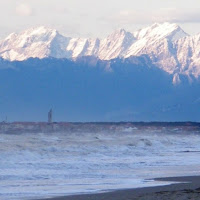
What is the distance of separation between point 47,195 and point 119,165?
1401cm

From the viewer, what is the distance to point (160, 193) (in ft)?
75.8

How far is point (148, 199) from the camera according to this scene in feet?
71.4

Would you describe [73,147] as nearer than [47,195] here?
No

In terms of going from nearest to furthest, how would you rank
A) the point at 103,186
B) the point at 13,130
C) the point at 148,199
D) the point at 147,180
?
the point at 148,199 < the point at 103,186 < the point at 147,180 < the point at 13,130

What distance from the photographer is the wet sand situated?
22.0 metres

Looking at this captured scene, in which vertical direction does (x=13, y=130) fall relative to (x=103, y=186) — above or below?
above

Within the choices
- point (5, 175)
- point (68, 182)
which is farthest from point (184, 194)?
point (5, 175)

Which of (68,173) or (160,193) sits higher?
(68,173)

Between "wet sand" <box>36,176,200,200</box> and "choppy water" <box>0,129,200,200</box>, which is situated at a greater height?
"choppy water" <box>0,129,200,200</box>

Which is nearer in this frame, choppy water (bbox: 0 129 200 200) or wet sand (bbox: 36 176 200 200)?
wet sand (bbox: 36 176 200 200)

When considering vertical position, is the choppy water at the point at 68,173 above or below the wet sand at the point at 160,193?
above

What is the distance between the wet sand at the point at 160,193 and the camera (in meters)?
22.0

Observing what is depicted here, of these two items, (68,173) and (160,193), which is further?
(68,173)

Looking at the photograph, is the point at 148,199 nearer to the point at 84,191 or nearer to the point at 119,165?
the point at 84,191
